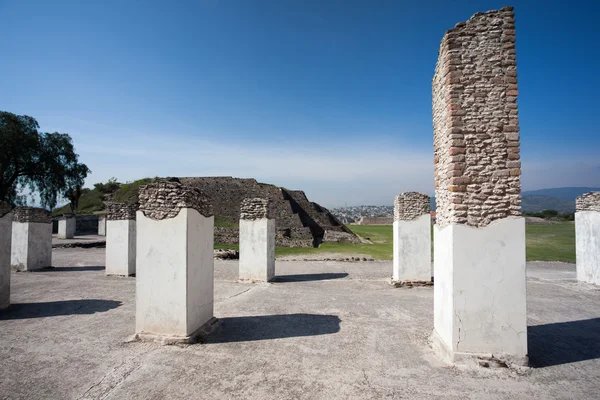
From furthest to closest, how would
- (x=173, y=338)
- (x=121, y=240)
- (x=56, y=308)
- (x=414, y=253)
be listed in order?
(x=121, y=240) → (x=414, y=253) → (x=56, y=308) → (x=173, y=338)

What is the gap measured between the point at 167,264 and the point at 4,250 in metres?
4.98

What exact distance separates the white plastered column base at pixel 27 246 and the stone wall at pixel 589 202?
2001cm

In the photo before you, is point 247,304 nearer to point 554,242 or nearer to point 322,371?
point 322,371

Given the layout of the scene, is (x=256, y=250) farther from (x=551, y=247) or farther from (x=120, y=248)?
(x=551, y=247)

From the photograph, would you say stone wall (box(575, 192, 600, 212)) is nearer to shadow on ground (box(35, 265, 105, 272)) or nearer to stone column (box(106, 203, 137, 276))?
stone column (box(106, 203, 137, 276))

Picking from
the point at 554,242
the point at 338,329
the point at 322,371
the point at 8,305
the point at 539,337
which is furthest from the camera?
the point at 554,242

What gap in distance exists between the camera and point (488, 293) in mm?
4566

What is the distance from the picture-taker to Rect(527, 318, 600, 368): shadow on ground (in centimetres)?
489

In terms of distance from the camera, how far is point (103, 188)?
3800 centimetres

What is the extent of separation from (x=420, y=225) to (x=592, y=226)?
5436 millimetres

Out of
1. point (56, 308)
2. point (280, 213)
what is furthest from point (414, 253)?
point (280, 213)

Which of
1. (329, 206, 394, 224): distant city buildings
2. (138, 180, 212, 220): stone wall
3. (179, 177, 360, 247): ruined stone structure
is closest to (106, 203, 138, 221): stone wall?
(138, 180, 212, 220): stone wall

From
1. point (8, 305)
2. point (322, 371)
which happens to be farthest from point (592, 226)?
point (8, 305)

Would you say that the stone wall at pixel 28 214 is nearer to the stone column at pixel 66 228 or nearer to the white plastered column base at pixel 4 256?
the white plastered column base at pixel 4 256
